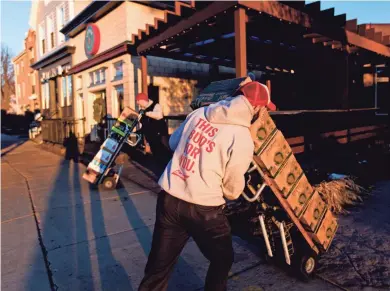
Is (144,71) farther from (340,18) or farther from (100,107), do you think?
(340,18)

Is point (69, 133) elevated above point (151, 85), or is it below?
below

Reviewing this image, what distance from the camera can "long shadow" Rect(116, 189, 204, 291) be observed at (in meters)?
2.96

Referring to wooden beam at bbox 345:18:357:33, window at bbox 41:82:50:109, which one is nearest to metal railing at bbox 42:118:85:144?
window at bbox 41:82:50:109

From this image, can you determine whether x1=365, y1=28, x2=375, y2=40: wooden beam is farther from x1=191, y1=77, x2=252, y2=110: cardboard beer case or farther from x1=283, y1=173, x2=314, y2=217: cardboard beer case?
x1=283, y1=173, x2=314, y2=217: cardboard beer case

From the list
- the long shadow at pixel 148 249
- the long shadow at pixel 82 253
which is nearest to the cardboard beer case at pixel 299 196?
the long shadow at pixel 148 249

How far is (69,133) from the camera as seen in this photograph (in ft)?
40.0

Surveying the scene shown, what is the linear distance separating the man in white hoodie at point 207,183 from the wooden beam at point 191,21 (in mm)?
4206

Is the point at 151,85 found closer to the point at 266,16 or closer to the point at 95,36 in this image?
the point at 95,36

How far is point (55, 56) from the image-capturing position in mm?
17047

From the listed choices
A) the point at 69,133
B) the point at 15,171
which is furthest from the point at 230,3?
the point at 69,133

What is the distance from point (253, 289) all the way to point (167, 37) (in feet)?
21.1

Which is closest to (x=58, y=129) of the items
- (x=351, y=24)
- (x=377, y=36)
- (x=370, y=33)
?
(x=351, y=24)

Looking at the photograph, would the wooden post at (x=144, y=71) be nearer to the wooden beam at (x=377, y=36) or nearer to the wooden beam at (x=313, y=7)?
the wooden beam at (x=313, y=7)

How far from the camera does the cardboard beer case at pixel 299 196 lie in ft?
9.23
